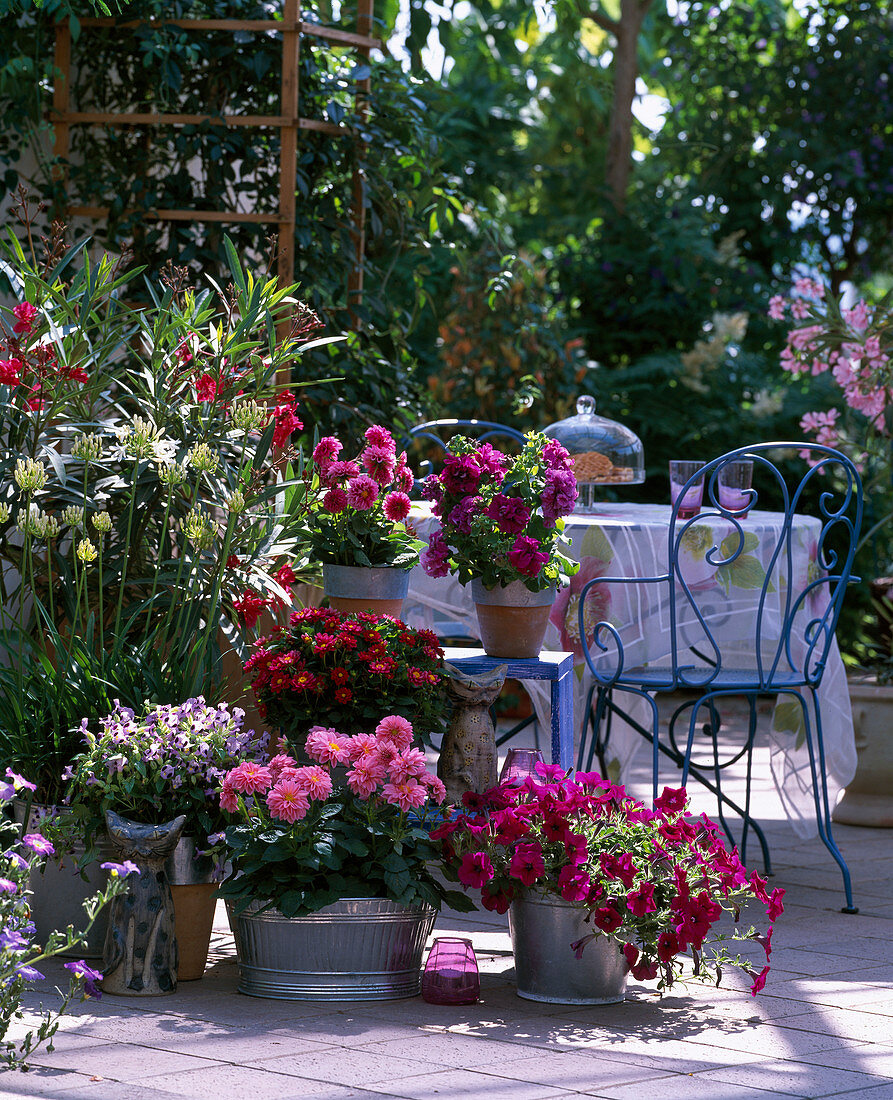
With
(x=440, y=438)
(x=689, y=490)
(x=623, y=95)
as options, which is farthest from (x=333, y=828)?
(x=623, y=95)

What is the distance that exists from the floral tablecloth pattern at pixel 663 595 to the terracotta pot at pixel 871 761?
0.73m

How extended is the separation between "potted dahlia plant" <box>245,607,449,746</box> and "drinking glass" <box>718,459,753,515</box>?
1168mm

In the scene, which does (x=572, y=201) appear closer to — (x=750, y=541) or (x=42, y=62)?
(x=42, y=62)

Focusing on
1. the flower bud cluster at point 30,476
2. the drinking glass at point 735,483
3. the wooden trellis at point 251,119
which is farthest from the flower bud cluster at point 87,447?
the drinking glass at point 735,483

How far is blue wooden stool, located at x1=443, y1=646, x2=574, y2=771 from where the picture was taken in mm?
3533

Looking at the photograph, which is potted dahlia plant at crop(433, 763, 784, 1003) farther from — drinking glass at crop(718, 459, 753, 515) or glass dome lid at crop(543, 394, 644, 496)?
glass dome lid at crop(543, 394, 644, 496)

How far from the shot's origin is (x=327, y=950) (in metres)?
2.93

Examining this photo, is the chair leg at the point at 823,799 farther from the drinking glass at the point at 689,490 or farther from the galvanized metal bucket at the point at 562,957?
the galvanized metal bucket at the point at 562,957

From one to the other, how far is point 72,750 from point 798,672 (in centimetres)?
191

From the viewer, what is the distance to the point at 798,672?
13.3 feet

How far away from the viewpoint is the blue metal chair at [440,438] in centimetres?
498

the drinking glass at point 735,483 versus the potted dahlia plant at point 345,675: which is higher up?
the drinking glass at point 735,483

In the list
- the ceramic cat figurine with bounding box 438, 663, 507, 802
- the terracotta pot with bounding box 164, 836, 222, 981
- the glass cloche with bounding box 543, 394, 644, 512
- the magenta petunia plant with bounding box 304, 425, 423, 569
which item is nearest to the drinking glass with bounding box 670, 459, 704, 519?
the glass cloche with bounding box 543, 394, 644, 512

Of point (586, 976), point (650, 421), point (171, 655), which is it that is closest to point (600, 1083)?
point (586, 976)
